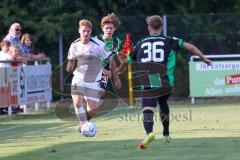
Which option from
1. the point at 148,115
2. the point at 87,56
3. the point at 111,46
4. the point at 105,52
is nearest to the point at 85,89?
the point at 87,56

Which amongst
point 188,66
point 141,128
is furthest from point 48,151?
point 188,66

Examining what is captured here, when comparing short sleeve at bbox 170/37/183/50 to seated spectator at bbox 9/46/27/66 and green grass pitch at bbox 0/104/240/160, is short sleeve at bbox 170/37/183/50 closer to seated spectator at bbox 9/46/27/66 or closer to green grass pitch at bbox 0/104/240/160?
green grass pitch at bbox 0/104/240/160

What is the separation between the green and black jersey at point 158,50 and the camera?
11609 mm

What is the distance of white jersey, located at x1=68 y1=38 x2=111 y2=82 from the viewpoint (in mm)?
13188

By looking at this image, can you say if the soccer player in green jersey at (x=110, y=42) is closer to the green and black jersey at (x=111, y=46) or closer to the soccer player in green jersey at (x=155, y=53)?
the green and black jersey at (x=111, y=46)

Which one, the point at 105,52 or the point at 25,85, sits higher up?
the point at 105,52

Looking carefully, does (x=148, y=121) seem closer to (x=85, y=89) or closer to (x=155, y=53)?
(x=155, y=53)

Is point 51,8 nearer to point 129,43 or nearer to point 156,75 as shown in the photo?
point 129,43

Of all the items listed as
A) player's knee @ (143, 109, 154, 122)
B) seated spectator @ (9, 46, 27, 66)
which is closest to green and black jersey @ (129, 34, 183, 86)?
player's knee @ (143, 109, 154, 122)

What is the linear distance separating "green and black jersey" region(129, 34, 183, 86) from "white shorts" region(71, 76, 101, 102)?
1.66 metres

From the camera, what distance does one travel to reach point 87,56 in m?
13.2

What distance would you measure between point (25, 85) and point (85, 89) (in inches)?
300

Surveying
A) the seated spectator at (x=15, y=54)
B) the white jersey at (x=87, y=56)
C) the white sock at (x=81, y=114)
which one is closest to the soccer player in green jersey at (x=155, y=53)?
the white jersey at (x=87, y=56)

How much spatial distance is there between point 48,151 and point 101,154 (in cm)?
100
